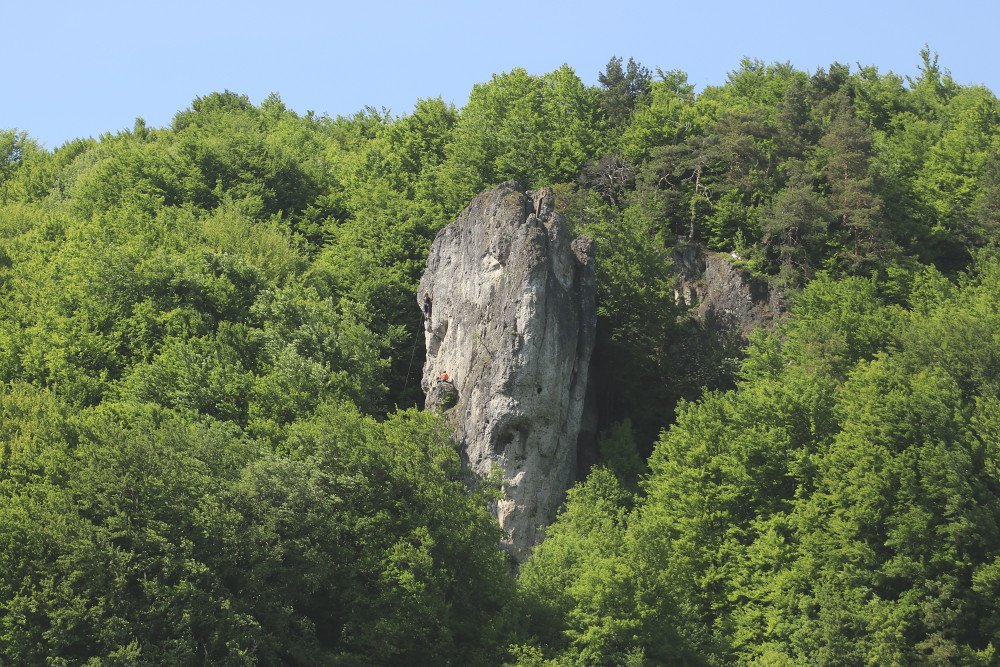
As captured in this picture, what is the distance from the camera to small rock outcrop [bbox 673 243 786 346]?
55156mm

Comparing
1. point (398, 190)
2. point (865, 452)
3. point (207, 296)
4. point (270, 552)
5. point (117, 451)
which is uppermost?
point (398, 190)

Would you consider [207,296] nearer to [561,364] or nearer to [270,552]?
[561,364]

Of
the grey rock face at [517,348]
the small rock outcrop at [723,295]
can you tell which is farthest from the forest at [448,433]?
the grey rock face at [517,348]

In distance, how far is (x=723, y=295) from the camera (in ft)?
185

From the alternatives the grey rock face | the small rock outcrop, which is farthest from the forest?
the grey rock face

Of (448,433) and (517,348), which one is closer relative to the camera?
(448,433)

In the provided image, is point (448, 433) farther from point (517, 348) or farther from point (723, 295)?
point (723, 295)

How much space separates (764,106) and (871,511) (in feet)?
122

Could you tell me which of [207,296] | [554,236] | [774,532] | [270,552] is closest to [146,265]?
[207,296]

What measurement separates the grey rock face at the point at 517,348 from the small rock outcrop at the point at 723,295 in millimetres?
7252

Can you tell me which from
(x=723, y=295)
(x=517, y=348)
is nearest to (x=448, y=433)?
(x=517, y=348)

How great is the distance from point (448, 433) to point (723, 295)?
17.5m

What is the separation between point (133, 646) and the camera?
108 ft

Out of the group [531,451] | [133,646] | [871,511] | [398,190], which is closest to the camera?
[133,646]
